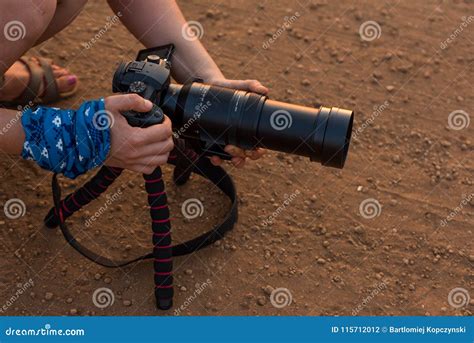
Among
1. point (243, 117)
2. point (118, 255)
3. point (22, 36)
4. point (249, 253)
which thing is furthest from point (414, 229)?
point (22, 36)

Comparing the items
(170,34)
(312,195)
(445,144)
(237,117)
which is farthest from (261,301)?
(445,144)

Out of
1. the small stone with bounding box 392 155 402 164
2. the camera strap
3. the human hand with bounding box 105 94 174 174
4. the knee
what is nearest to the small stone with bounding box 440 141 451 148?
the small stone with bounding box 392 155 402 164

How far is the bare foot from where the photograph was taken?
2.50 m

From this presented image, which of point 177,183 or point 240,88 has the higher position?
point 240,88

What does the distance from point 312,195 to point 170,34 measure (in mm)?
704

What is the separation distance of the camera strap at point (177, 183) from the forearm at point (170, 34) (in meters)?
0.25

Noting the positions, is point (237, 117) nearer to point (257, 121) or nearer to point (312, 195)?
point (257, 121)

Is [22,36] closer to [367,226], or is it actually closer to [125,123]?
[125,123]

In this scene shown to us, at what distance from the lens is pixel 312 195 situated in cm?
244

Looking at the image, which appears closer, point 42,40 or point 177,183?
point 42,40

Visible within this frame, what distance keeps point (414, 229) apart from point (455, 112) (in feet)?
1.98

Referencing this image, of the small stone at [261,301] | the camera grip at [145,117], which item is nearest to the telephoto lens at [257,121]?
the camera grip at [145,117]

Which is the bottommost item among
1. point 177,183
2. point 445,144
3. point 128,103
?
point 445,144

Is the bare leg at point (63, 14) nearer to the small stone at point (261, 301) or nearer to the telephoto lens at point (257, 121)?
the telephoto lens at point (257, 121)
